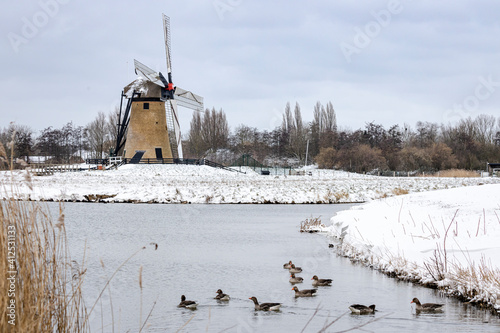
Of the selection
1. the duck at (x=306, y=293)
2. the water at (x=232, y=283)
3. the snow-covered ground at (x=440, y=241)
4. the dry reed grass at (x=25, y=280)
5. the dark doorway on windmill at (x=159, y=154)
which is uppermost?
the dark doorway on windmill at (x=159, y=154)

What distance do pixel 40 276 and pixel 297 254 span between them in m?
9.48

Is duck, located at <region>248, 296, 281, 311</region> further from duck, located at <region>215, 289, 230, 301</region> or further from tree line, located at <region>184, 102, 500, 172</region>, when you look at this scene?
tree line, located at <region>184, 102, 500, 172</region>

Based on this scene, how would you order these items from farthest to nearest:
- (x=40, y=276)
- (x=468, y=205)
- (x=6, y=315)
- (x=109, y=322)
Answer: (x=468, y=205) < (x=109, y=322) < (x=40, y=276) < (x=6, y=315)

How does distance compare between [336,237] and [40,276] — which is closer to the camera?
[40,276]

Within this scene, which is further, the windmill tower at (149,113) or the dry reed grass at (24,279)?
the windmill tower at (149,113)

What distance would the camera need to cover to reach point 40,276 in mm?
4895

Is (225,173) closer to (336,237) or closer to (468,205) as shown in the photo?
(336,237)

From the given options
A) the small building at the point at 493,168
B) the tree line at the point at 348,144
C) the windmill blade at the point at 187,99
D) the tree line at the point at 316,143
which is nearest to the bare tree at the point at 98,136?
the tree line at the point at 316,143

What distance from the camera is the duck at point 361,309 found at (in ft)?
26.5

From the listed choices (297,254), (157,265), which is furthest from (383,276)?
(157,265)

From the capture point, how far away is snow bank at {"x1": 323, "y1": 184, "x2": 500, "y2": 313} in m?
8.67

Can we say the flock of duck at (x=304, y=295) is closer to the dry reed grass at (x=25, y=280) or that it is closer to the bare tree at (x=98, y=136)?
the dry reed grass at (x=25, y=280)

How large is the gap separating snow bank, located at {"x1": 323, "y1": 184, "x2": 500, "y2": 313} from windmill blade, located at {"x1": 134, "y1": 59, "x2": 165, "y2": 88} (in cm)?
3838

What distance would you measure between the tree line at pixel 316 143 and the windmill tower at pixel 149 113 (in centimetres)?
1781
